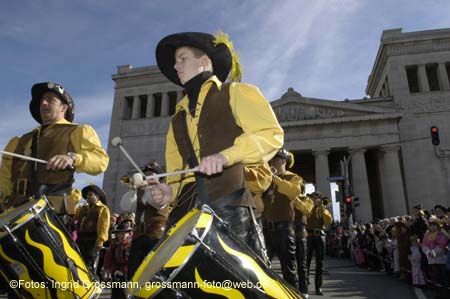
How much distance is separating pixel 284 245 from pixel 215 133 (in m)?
4.15

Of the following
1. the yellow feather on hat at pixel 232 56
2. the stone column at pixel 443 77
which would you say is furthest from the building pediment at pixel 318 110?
the yellow feather on hat at pixel 232 56

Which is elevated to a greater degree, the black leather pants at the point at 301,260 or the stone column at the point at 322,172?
the stone column at the point at 322,172

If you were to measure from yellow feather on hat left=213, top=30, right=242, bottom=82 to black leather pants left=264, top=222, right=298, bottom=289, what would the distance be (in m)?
3.90

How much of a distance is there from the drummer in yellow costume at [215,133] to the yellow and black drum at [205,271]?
1.20ft

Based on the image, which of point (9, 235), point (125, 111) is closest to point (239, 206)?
point (9, 235)

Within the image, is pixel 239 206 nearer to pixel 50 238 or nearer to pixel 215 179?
pixel 215 179

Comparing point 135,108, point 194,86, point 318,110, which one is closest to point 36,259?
point 194,86

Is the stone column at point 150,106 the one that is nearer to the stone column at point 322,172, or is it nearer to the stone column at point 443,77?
the stone column at point 322,172

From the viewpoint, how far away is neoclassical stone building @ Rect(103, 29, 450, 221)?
3384 cm

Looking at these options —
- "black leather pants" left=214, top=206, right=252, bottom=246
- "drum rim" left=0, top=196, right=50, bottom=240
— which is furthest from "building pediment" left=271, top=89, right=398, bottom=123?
"black leather pants" left=214, top=206, right=252, bottom=246

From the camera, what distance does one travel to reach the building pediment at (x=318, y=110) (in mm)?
35062

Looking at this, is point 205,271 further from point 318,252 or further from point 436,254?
point 436,254

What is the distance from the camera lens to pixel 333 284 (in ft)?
33.1

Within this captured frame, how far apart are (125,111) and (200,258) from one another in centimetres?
4736
